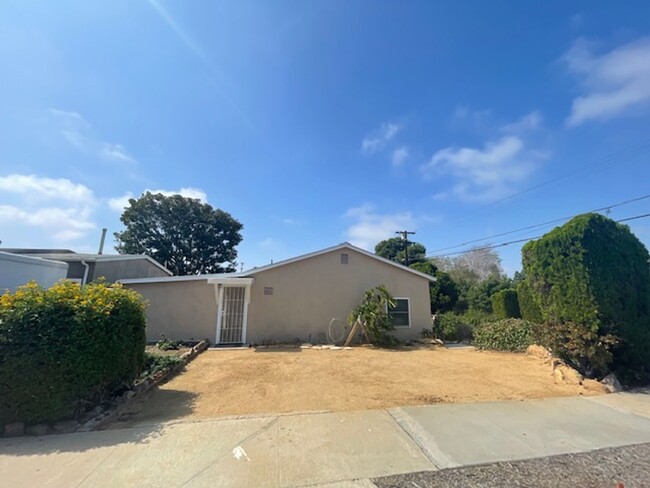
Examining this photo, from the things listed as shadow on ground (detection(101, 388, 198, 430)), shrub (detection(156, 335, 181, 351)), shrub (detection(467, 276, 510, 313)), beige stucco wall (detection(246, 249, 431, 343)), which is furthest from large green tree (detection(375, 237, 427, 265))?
shadow on ground (detection(101, 388, 198, 430))

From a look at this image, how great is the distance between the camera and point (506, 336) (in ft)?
34.8

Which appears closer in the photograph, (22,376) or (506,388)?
(22,376)

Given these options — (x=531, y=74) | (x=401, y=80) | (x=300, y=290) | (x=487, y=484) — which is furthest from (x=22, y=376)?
(x=531, y=74)

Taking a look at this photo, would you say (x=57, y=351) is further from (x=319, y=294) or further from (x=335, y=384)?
(x=319, y=294)

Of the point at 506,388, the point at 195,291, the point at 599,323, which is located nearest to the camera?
the point at 506,388

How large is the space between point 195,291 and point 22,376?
829 cm

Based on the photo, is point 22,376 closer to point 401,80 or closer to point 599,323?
point 599,323

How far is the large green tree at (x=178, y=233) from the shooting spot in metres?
27.7

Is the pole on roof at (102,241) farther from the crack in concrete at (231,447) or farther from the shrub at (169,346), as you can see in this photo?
the crack in concrete at (231,447)

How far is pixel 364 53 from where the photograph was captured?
8453mm

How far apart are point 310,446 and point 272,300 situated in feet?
28.8

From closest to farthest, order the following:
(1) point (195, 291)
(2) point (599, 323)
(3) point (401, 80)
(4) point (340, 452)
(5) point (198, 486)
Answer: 1. (5) point (198, 486)
2. (4) point (340, 452)
3. (2) point (599, 323)
4. (3) point (401, 80)
5. (1) point (195, 291)

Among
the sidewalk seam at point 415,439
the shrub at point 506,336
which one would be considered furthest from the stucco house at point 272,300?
the sidewalk seam at point 415,439

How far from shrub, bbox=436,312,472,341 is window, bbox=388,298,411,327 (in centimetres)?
180
